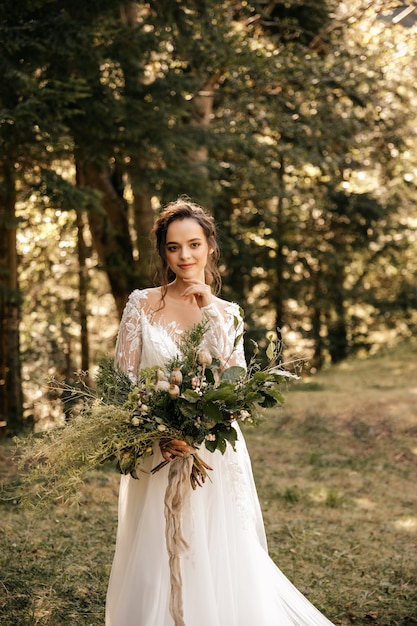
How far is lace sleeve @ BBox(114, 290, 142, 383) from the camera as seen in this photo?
3572 millimetres

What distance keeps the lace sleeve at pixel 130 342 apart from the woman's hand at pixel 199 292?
0.85 ft

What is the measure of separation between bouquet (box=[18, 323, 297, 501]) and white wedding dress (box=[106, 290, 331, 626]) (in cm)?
29

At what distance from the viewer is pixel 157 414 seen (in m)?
3.09

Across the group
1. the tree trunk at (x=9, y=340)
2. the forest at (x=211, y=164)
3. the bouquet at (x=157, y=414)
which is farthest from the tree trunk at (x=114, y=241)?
the bouquet at (x=157, y=414)

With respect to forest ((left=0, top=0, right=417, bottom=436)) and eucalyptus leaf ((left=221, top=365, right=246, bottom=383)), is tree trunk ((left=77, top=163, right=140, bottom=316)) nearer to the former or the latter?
forest ((left=0, top=0, right=417, bottom=436))

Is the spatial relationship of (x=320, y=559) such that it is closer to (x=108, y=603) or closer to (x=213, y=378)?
(x=108, y=603)

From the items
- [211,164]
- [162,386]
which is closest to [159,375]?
[162,386]

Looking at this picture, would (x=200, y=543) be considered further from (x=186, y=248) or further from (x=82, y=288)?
(x=82, y=288)

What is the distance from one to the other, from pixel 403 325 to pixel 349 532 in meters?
12.1

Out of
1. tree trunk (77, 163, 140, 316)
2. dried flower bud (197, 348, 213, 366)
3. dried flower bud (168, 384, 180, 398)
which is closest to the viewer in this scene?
dried flower bud (168, 384, 180, 398)

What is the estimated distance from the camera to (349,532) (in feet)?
20.6

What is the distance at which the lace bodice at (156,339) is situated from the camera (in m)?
3.54

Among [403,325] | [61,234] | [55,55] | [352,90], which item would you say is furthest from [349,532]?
[403,325]

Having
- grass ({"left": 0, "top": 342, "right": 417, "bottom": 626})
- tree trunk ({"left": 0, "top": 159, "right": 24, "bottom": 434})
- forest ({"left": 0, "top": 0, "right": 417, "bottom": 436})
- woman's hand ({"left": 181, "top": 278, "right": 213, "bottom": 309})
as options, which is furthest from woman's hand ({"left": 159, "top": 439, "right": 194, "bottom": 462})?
tree trunk ({"left": 0, "top": 159, "right": 24, "bottom": 434})
